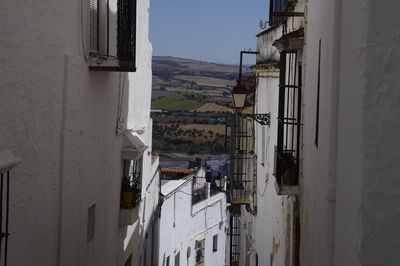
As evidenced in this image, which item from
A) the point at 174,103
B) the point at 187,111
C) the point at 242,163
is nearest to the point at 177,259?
the point at 242,163

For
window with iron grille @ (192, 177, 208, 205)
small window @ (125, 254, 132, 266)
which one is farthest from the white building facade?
window with iron grille @ (192, 177, 208, 205)

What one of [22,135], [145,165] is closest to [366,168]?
[22,135]

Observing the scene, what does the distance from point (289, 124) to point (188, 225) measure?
14.8m

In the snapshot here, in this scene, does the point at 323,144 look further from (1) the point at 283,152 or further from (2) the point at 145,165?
(2) the point at 145,165

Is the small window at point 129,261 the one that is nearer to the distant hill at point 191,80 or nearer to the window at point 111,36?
the window at point 111,36

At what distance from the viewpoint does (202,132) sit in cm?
3556

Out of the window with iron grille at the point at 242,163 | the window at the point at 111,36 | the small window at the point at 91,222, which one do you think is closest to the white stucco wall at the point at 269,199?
the window with iron grille at the point at 242,163

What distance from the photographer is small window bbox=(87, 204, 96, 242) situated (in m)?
9.88

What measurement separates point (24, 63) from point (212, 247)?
23921mm

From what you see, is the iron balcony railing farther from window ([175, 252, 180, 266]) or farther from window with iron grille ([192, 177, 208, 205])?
window with iron grille ([192, 177, 208, 205])

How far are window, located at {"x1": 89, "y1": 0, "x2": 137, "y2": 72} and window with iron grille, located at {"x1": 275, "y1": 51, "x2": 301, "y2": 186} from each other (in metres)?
2.16

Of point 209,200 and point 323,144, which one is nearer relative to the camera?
point 323,144

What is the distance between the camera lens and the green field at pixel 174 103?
3362 centimetres

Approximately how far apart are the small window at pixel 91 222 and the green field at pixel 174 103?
22582 millimetres
